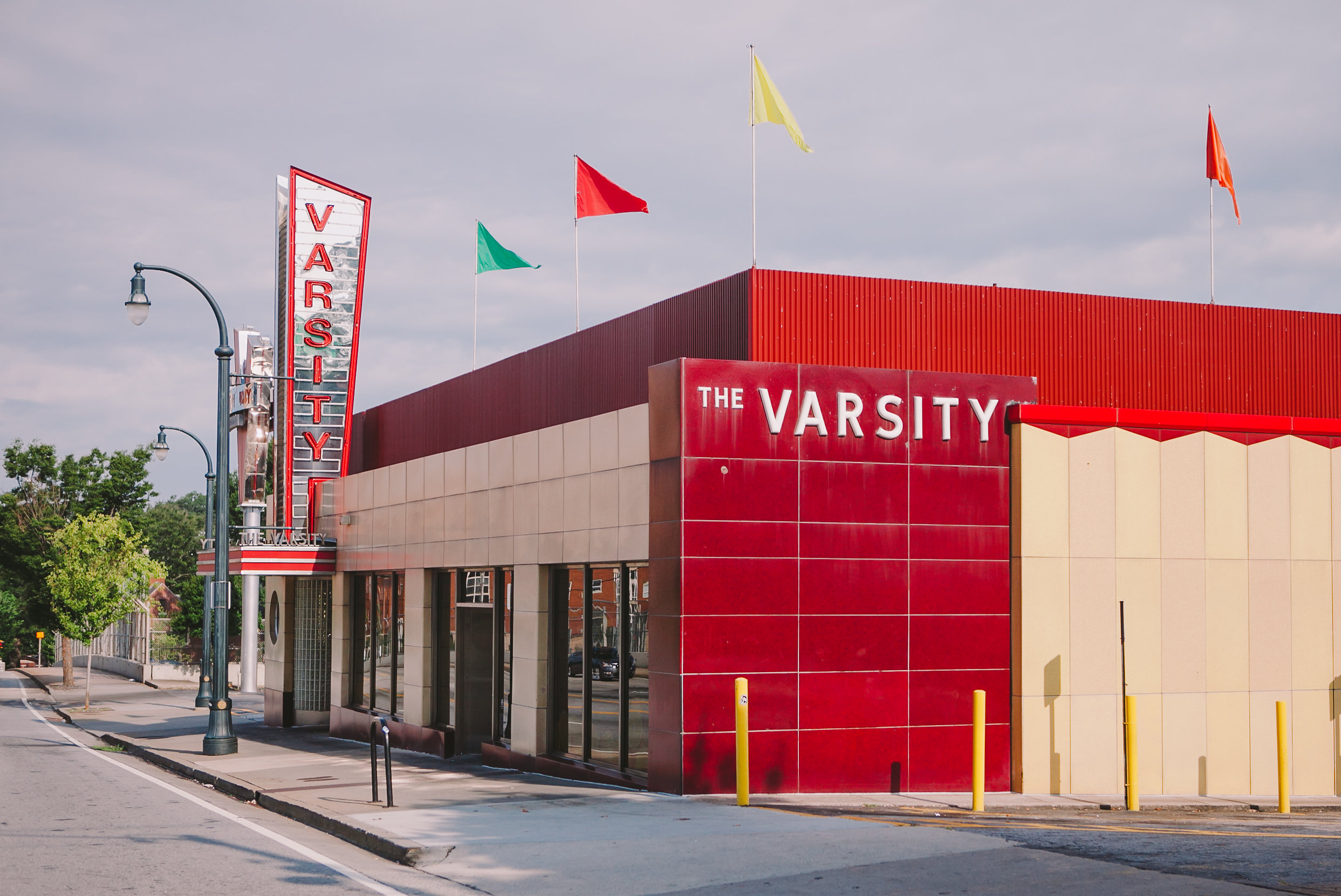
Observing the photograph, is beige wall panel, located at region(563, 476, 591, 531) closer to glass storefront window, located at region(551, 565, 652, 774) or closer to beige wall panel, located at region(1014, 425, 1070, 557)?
glass storefront window, located at region(551, 565, 652, 774)

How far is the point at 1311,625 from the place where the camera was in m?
17.7

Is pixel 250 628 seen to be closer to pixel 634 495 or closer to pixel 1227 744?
pixel 634 495

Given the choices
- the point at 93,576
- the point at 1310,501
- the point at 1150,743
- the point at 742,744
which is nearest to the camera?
the point at 742,744

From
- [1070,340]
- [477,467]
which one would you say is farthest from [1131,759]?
[477,467]

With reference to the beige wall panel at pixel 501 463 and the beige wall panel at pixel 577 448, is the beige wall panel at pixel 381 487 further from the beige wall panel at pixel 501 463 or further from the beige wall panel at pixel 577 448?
the beige wall panel at pixel 577 448

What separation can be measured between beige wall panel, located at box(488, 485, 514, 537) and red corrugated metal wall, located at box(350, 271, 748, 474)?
160cm

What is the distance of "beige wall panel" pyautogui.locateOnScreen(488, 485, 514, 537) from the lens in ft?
64.3

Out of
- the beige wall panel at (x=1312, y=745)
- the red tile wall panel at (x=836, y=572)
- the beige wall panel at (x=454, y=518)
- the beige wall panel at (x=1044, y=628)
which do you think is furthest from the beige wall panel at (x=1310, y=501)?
the beige wall panel at (x=454, y=518)

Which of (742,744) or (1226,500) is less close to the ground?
(1226,500)

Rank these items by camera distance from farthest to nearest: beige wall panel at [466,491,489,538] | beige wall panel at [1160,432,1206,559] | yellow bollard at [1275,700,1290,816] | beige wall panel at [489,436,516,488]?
1. beige wall panel at [466,491,489,538]
2. beige wall panel at [489,436,516,488]
3. beige wall panel at [1160,432,1206,559]
4. yellow bollard at [1275,700,1290,816]

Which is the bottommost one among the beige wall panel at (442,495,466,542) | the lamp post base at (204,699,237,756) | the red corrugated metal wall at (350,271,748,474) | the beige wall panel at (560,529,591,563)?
the lamp post base at (204,699,237,756)

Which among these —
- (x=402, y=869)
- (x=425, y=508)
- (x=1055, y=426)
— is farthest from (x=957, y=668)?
(x=425, y=508)

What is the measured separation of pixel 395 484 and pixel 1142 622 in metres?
14.5

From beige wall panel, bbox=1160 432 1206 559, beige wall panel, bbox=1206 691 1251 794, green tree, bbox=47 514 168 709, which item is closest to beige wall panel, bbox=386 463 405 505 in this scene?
beige wall panel, bbox=1160 432 1206 559
